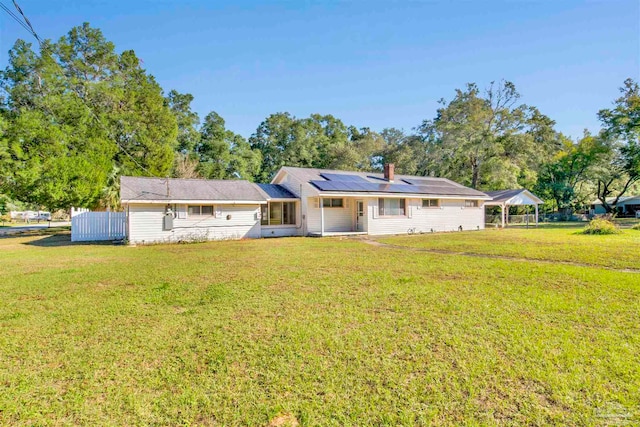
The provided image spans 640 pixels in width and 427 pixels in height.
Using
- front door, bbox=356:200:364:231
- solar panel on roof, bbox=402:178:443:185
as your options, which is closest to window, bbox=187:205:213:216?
front door, bbox=356:200:364:231

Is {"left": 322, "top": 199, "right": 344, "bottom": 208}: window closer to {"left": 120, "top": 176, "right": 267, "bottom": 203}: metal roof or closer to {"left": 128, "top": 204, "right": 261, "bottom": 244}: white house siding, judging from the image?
{"left": 120, "top": 176, "right": 267, "bottom": 203}: metal roof

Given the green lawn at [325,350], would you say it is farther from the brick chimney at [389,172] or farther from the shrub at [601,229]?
the brick chimney at [389,172]

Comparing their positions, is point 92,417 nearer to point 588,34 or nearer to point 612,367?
point 612,367

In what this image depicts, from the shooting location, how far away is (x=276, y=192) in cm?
2098

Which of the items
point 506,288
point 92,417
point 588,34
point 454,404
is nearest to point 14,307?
point 92,417

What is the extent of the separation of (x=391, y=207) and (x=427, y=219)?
121 inches

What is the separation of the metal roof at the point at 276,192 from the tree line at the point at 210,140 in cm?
831

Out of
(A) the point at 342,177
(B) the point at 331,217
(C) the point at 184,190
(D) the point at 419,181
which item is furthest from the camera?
(D) the point at 419,181

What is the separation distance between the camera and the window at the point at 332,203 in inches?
811

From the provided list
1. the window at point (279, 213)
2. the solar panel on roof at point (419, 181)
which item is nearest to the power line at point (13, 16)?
the window at point (279, 213)

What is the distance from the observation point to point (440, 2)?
12.3 m

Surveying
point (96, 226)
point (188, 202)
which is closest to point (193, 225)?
point (188, 202)

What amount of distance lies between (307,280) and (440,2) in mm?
11488

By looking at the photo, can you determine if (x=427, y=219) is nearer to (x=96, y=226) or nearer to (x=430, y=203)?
(x=430, y=203)
